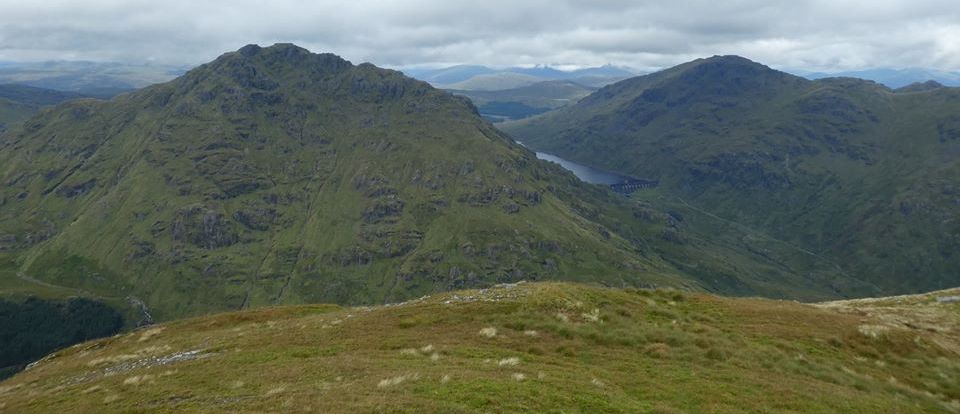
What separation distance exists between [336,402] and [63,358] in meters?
48.6

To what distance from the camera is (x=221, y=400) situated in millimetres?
26875

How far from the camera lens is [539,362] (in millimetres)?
32188

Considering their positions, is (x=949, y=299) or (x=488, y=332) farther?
(x=949, y=299)

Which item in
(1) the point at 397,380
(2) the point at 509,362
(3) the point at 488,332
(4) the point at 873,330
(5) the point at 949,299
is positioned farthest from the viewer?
(5) the point at 949,299

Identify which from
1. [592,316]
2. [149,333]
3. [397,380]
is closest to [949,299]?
[592,316]

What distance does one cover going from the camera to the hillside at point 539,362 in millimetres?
26516

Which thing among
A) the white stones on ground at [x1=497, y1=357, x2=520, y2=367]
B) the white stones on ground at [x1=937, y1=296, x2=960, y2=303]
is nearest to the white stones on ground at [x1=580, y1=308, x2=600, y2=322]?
the white stones on ground at [x1=497, y1=357, x2=520, y2=367]

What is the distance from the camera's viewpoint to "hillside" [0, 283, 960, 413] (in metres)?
26.5

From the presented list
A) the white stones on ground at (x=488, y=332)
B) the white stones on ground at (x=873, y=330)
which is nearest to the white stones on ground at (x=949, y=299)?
the white stones on ground at (x=873, y=330)

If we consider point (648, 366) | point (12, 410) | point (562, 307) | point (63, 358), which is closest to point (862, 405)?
point (648, 366)

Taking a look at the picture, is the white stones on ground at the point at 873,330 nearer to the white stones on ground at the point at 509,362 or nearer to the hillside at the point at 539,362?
the hillside at the point at 539,362

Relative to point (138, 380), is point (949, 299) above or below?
below

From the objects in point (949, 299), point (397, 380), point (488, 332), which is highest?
point (397, 380)

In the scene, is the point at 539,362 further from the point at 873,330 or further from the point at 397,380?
the point at 873,330
